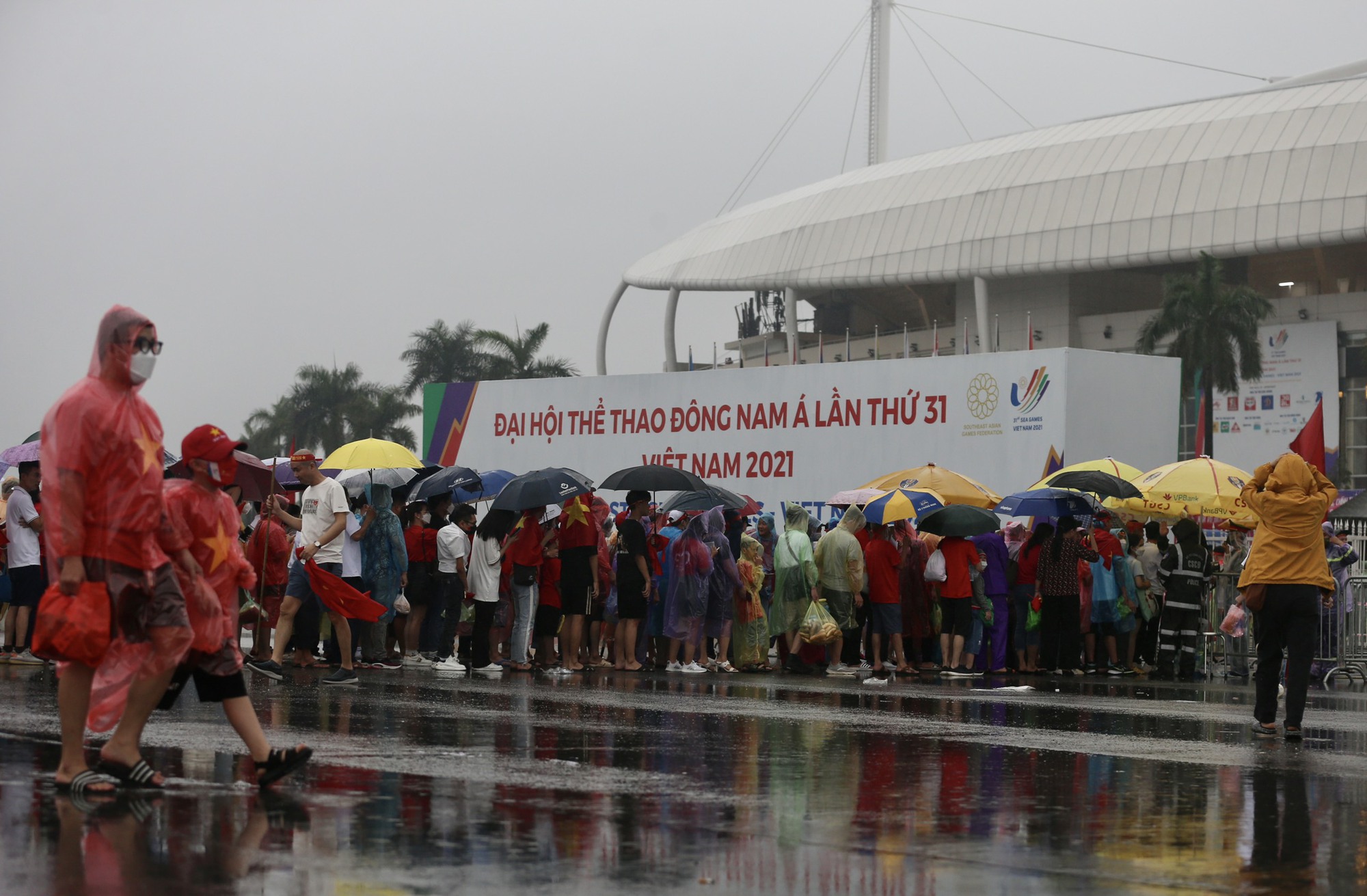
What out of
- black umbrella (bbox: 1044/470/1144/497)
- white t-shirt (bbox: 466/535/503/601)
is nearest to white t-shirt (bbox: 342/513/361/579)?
white t-shirt (bbox: 466/535/503/601)

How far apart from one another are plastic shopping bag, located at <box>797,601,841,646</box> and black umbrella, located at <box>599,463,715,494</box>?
5.67ft

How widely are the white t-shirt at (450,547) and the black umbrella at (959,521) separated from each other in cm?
483

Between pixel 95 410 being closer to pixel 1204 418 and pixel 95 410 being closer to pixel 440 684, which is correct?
pixel 440 684

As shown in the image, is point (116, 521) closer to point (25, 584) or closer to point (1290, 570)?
point (1290, 570)

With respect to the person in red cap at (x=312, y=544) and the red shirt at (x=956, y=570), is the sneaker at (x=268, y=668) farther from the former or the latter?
the red shirt at (x=956, y=570)

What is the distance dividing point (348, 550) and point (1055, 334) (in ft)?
174

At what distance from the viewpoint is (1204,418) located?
5638cm

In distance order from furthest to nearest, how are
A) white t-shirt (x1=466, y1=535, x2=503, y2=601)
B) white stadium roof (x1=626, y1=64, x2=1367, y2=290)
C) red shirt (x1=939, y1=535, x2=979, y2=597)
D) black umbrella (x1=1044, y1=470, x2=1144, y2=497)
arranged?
white stadium roof (x1=626, y1=64, x2=1367, y2=290) < black umbrella (x1=1044, y1=470, x2=1144, y2=497) < red shirt (x1=939, y1=535, x2=979, y2=597) < white t-shirt (x1=466, y1=535, x2=503, y2=601)

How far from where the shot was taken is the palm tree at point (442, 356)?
225ft

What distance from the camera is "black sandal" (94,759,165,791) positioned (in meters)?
A: 5.90

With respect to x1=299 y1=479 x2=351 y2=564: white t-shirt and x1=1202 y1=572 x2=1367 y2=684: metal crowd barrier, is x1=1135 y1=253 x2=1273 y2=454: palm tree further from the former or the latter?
x1=299 y1=479 x2=351 y2=564: white t-shirt

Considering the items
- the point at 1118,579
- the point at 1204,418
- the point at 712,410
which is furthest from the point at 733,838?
the point at 1204,418

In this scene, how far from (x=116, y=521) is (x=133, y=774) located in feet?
3.13

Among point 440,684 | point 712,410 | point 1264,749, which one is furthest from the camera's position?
point 712,410
